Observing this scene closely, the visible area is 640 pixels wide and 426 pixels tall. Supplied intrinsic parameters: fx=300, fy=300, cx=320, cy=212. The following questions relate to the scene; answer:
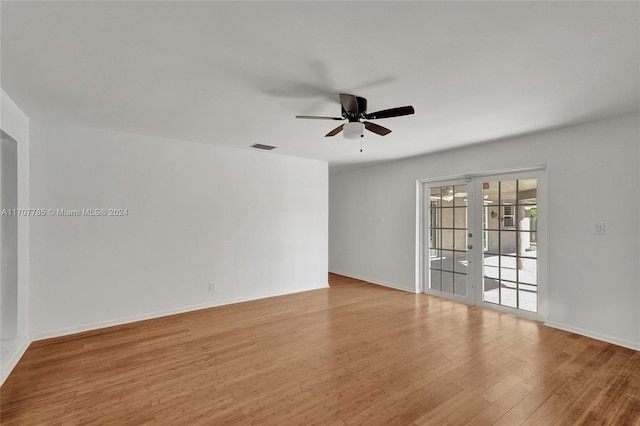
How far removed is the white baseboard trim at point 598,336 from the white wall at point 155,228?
12.4ft

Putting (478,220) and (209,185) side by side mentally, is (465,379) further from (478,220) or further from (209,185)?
(209,185)

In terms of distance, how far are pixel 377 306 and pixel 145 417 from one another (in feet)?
10.9

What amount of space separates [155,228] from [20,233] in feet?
4.37

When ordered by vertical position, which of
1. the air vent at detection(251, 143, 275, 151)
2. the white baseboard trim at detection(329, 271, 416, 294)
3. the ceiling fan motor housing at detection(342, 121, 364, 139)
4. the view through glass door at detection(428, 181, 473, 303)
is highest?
the air vent at detection(251, 143, 275, 151)

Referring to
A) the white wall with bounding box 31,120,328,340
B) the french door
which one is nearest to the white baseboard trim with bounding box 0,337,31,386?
the white wall with bounding box 31,120,328,340

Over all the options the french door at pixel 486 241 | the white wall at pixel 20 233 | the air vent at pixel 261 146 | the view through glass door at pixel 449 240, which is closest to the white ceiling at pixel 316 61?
the white wall at pixel 20 233

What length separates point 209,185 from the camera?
461cm

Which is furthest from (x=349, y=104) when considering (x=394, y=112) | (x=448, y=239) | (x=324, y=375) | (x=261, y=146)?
(x=448, y=239)

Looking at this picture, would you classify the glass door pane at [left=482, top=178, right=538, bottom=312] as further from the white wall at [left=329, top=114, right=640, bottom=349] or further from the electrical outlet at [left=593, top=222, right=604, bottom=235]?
the electrical outlet at [left=593, top=222, right=604, bottom=235]

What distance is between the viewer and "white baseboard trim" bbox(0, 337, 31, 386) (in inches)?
102

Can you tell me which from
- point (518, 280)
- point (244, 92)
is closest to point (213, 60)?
point (244, 92)

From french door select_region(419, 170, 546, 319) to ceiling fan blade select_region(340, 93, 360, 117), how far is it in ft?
9.54

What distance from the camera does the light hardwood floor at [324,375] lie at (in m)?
2.11

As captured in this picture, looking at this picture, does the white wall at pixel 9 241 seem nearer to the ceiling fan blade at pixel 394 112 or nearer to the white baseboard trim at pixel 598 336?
the ceiling fan blade at pixel 394 112
